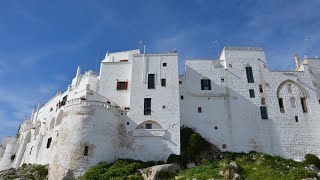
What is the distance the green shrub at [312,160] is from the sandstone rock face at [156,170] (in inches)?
669

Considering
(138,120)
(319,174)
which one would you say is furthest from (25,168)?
(319,174)

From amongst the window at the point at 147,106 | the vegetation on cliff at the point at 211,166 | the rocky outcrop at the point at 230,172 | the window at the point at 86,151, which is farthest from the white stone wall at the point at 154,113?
the rocky outcrop at the point at 230,172

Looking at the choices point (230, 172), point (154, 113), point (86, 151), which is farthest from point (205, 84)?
point (86, 151)

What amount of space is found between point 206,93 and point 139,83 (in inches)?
356

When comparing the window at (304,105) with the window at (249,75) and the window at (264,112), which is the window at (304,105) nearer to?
the window at (264,112)

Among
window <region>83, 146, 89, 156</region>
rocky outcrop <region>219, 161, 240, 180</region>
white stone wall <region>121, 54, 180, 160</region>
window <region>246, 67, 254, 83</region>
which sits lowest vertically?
rocky outcrop <region>219, 161, 240, 180</region>

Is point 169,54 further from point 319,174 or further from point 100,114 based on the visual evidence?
point 319,174

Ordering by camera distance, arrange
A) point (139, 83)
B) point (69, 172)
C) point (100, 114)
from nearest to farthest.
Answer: point (69, 172), point (100, 114), point (139, 83)

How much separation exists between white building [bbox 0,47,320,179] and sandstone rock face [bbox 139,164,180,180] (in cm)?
280

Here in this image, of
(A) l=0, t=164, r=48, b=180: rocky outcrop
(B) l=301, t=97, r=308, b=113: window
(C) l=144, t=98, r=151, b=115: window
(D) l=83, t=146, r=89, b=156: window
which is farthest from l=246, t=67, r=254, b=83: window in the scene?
(A) l=0, t=164, r=48, b=180: rocky outcrop

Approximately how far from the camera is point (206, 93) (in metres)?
42.4

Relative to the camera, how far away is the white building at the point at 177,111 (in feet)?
119

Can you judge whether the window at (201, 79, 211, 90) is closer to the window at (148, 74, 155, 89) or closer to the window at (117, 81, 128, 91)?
the window at (148, 74, 155, 89)

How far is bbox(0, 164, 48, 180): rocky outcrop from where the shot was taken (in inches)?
1469
